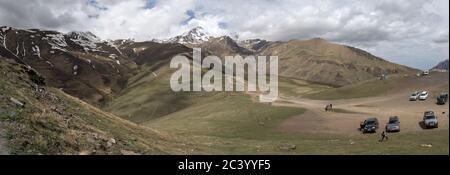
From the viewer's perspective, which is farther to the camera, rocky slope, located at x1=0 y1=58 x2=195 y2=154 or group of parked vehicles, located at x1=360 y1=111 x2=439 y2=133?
group of parked vehicles, located at x1=360 y1=111 x2=439 y2=133

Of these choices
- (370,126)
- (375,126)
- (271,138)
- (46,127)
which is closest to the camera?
(46,127)

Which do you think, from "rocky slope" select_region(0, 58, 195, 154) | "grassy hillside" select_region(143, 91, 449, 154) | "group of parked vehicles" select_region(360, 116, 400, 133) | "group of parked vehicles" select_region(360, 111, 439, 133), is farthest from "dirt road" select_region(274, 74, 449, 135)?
"rocky slope" select_region(0, 58, 195, 154)

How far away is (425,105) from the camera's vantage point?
9469 cm

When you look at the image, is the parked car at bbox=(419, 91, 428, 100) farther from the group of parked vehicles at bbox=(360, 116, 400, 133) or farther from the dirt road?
the group of parked vehicles at bbox=(360, 116, 400, 133)

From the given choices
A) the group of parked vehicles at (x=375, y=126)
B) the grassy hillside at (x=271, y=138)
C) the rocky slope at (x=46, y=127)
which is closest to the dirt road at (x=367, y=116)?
the group of parked vehicles at (x=375, y=126)

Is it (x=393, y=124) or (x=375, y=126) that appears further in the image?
(x=375, y=126)

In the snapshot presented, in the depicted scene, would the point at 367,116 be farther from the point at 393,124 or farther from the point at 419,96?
the point at 419,96

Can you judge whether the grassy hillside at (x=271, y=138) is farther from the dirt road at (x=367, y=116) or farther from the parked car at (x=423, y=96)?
the parked car at (x=423, y=96)

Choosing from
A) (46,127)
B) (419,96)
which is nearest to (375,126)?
(419,96)

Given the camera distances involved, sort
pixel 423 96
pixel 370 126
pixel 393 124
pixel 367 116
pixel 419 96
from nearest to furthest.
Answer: pixel 393 124 < pixel 370 126 < pixel 367 116 < pixel 423 96 < pixel 419 96

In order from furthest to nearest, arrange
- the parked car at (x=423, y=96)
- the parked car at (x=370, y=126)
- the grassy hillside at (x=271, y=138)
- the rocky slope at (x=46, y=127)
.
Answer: the parked car at (x=423, y=96) → the parked car at (x=370, y=126) → the grassy hillside at (x=271, y=138) → the rocky slope at (x=46, y=127)

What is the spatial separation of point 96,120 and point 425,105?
73475 mm
